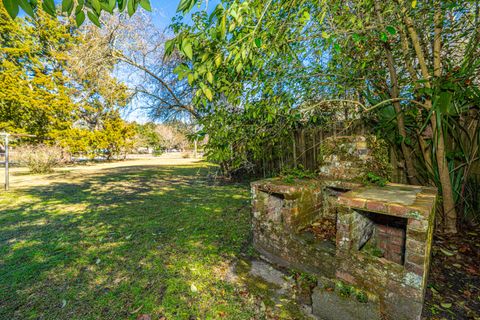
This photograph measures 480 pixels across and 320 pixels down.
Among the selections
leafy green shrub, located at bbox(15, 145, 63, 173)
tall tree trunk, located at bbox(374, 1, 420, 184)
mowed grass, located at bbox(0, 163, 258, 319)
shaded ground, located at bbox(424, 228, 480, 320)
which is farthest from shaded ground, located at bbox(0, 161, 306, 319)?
leafy green shrub, located at bbox(15, 145, 63, 173)

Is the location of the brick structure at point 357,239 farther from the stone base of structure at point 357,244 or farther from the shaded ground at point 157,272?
the shaded ground at point 157,272

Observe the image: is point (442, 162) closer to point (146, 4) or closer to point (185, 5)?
point (185, 5)

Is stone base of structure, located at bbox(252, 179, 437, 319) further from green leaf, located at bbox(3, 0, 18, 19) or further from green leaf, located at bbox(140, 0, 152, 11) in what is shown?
green leaf, located at bbox(3, 0, 18, 19)

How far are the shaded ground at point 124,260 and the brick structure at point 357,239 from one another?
1.94ft

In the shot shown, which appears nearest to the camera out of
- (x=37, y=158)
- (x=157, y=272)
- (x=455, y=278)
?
(x=455, y=278)

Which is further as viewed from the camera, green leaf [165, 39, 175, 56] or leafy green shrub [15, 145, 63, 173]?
leafy green shrub [15, 145, 63, 173]

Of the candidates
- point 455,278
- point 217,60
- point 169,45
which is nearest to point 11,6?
point 169,45

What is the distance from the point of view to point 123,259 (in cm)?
247

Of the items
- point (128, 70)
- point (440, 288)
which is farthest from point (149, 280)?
point (128, 70)

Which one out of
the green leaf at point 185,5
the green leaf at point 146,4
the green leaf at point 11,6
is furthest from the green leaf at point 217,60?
the green leaf at point 11,6

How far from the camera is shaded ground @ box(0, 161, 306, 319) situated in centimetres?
175

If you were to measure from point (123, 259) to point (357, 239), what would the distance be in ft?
8.29

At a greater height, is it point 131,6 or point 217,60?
point 131,6

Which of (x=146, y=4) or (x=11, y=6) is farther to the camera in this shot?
(x=146, y=4)
